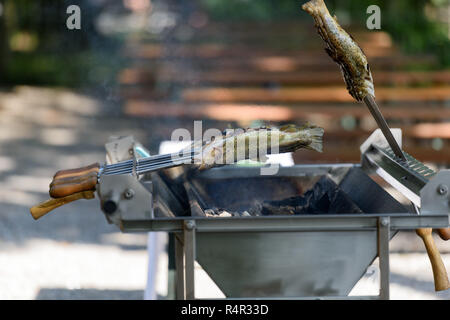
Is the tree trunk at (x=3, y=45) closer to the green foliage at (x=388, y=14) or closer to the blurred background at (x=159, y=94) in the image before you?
the blurred background at (x=159, y=94)

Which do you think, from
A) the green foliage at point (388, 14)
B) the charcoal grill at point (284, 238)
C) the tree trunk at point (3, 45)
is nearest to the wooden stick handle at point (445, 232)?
the charcoal grill at point (284, 238)

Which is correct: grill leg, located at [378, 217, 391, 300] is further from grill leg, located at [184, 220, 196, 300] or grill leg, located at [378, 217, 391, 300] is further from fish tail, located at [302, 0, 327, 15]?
fish tail, located at [302, 0, 327, 15]

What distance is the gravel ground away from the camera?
3.89 m

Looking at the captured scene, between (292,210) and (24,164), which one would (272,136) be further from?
(24,164)

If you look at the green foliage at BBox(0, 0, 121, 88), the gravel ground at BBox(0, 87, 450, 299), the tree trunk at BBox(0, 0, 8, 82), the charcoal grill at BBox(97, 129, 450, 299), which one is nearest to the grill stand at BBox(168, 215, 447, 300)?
the charcoal grill at BBox(97, 129, 450, 299)

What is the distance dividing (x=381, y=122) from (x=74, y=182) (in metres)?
1.18

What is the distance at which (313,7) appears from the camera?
2.23 metres

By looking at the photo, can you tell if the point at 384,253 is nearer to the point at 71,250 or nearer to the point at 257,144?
the point at 257,144

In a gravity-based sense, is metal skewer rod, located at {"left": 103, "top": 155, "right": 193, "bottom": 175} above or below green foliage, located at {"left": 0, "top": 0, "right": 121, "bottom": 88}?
below

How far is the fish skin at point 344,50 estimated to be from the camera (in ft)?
7.41

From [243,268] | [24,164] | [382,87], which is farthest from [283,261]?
[24,164]

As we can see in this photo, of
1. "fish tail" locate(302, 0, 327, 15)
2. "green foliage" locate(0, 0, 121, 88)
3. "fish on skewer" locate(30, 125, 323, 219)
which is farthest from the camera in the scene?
"green foliage" locate(0, 0, 121, 88)

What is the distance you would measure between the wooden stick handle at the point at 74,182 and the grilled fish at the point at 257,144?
16.1 inches

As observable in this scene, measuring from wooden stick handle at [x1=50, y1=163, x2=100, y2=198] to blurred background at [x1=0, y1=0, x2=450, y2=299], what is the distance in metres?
1.66
